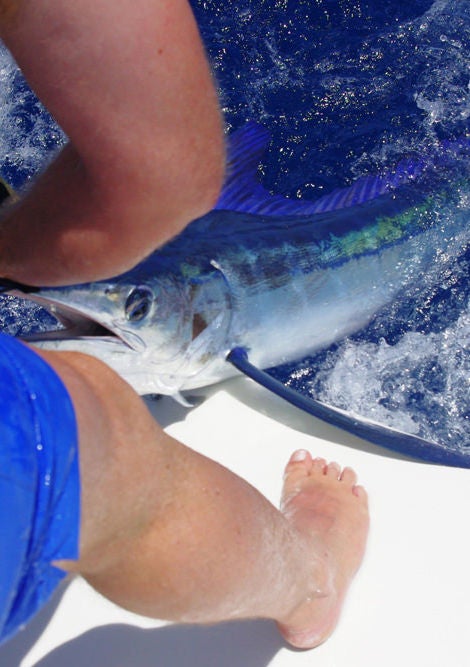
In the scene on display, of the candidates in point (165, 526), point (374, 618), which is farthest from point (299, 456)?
point (165, 526)

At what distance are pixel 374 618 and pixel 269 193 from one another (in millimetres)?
1173

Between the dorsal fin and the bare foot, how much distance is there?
0.74 meters

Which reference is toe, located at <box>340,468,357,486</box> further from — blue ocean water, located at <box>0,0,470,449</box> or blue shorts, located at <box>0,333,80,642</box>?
blue shorts, located at <box>0,333,80,642</box>

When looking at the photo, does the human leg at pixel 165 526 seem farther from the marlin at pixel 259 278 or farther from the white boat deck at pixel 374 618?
the marlin at pixel 259 278

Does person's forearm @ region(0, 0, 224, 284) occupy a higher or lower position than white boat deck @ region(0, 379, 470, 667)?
higher

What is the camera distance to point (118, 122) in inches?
30.4

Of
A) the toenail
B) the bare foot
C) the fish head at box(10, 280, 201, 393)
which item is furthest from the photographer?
the toenail

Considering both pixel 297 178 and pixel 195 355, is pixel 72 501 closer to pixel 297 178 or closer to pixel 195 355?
pixel 195 355

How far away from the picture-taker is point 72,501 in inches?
32.5

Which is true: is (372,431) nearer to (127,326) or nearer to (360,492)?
(360,492)

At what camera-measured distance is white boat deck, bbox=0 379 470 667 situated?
1320 millimetres

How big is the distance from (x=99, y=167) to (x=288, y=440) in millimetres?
976

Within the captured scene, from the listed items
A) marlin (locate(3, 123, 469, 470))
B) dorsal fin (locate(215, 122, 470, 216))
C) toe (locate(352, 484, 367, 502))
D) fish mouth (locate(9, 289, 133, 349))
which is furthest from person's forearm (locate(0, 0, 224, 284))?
dorsal fin (locate(215, 122, 470, 216))

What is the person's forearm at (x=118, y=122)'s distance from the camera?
2.35ft
